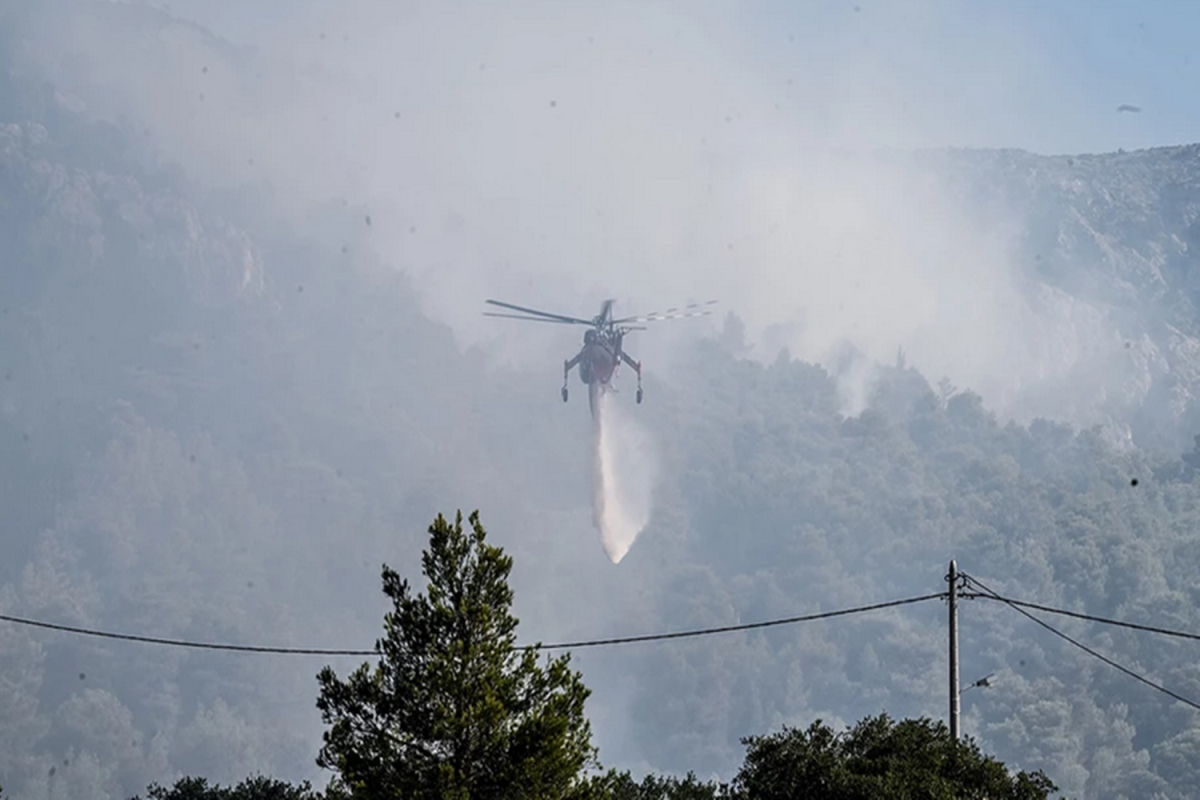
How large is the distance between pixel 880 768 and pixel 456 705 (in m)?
15.2

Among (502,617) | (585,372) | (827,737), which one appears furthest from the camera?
(585,372)

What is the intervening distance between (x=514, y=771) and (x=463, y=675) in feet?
9.09

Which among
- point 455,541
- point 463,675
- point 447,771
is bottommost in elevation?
point 447,771

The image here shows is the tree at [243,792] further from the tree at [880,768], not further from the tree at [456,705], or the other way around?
the tree at [456,705]

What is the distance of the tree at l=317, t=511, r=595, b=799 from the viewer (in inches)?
1486

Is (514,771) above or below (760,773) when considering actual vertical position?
below

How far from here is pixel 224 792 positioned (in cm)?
7681

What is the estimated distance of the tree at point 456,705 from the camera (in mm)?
37750

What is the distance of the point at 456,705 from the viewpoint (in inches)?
1508

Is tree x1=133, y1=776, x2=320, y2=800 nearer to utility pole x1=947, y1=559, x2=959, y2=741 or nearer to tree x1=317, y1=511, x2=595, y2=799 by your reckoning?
utility pole x1=947, y1=559, x2=959, y2=741

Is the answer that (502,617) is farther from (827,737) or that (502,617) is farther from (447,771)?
(827,737)

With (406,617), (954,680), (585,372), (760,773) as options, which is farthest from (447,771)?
(585,372)

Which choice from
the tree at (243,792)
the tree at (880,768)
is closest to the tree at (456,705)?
the tree at (880,768)

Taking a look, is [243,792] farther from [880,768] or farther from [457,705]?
[457,705]
